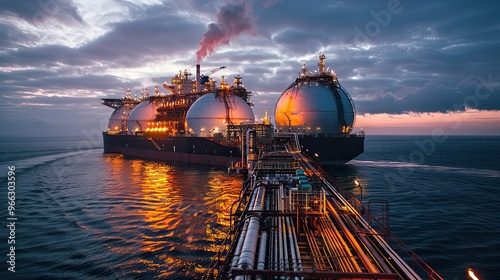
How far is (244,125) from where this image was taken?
57469mm

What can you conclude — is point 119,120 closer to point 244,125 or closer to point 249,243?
point 244,125

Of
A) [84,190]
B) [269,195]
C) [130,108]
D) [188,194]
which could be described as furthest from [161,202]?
[130,108]

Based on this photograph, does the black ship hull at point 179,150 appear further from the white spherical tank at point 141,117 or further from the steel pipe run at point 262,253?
the steel pipe run at point 262,253

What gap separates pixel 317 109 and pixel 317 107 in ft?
1.31

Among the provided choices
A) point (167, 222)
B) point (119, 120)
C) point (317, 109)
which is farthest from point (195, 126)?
point (119, 120)

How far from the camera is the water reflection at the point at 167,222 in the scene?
1773 cm

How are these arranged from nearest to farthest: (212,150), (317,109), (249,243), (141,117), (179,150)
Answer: (249,243) → (317,109) → (212,150) → (179,150) → (141,117)

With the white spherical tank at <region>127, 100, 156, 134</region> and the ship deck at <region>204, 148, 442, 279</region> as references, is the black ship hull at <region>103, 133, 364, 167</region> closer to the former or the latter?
the white spherical tank at <region>127, 100, 156, 134</region>

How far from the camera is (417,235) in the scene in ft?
71.5

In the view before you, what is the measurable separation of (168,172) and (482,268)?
152ft

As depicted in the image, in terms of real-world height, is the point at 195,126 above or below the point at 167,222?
above

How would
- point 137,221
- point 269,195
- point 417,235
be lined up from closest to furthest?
point 269,195 → point 417,235 → point 137,221

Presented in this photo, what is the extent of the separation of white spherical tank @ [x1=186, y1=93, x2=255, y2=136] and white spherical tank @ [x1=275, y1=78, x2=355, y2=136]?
469 inches

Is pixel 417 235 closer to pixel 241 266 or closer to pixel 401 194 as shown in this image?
pixel 401 194
